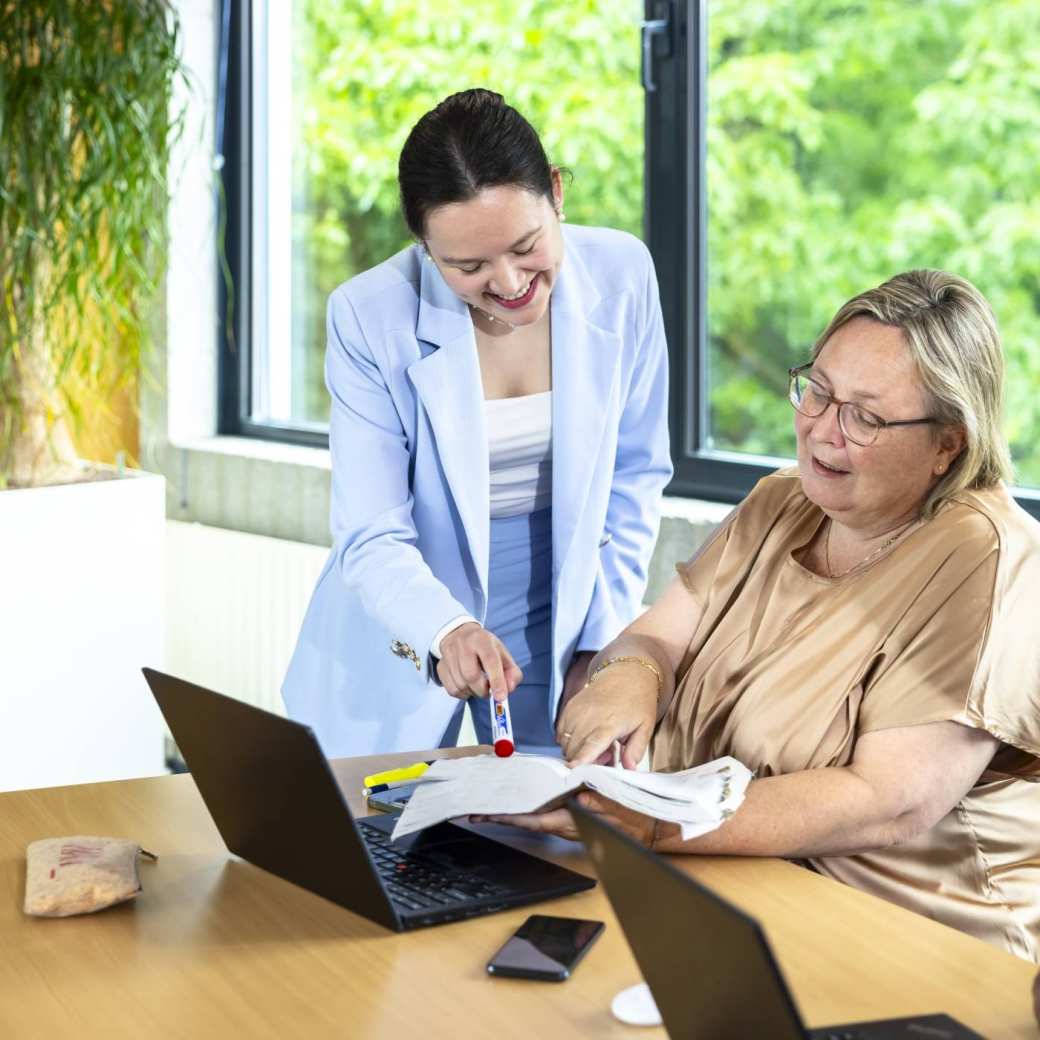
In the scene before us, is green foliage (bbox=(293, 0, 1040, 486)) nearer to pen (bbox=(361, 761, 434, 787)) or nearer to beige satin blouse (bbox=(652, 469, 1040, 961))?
beige satin blouse (bbox=(652, 469, 1040, 961))

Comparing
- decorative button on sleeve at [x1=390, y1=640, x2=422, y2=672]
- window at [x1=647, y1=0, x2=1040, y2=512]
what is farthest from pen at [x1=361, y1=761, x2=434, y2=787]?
window at [x1=647, y1=0, x2=1040, y2=512]

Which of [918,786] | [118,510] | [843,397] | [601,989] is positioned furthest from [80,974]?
[118,510]

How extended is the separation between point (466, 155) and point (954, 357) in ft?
2.15

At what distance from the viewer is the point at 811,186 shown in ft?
11.0

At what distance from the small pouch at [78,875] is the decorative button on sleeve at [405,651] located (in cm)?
61

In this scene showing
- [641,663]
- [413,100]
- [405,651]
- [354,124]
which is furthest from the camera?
[354,124]

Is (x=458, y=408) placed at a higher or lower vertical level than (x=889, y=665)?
higher

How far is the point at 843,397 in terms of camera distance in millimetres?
1770

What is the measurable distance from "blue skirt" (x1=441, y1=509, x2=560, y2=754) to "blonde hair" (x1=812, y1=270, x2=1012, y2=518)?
0.71 metres

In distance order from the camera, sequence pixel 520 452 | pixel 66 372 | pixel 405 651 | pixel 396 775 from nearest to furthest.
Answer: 1. pixel 396 775
2. pixel 405 651
3. pixel 520 452
4. pixel 66 372

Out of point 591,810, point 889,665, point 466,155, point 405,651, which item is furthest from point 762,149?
point 591,810

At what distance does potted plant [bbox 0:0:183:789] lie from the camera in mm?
3426

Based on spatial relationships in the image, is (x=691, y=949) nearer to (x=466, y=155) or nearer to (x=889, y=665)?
(x=889, y=665)

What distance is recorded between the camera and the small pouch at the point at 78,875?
1431 mm
